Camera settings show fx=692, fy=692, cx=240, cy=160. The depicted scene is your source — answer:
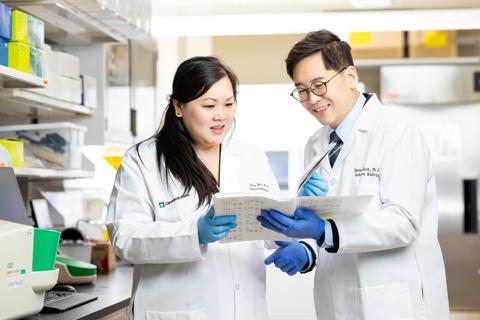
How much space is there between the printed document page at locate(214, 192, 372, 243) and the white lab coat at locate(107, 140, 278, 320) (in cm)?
14

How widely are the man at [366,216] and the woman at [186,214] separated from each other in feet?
0.54

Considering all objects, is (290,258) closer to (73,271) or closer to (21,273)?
(21,273)

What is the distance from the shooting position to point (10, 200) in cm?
216

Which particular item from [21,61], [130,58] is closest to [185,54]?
[130,58]

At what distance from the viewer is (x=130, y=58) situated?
3.96 m

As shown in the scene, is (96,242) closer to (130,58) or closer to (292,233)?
(130,58)

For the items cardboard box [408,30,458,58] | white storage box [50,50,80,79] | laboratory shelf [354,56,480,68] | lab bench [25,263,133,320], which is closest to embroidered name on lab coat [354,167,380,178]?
lab bench [25,263,133,320]

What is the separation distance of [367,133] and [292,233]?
421 millimetres

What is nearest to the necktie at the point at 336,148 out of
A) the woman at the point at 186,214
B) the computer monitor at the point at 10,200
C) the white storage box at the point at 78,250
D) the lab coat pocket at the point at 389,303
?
the woman at the point at 186,214

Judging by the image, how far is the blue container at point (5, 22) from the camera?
222cm

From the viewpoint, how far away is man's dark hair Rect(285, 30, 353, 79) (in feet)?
6.53

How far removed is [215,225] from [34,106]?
1.46 m

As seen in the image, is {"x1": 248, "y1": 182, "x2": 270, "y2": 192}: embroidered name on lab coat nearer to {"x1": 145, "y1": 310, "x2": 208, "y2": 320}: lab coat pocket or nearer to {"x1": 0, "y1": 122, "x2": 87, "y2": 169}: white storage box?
{"x1": 145, "y1": 310, "x2": 208, "y2": 320}: lab coat pocket

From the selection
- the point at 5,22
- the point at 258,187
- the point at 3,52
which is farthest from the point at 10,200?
the point at 258,187
